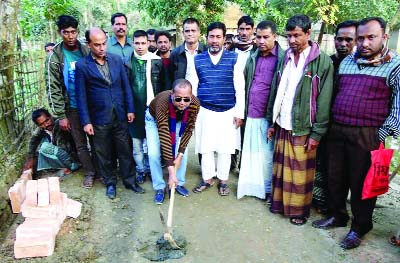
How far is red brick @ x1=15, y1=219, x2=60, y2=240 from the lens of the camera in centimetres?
296

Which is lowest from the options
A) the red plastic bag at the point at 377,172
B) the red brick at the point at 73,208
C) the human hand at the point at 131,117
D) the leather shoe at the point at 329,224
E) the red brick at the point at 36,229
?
the leather shoe at the point at 329,224

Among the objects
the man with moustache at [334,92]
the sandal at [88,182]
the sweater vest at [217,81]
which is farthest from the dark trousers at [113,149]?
the man with moustache at [334,92]

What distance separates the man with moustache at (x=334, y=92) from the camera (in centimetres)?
351

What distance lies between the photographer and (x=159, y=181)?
4055 mm

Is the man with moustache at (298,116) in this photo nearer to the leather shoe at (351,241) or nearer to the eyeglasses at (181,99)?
the leather shoe at (351,241)

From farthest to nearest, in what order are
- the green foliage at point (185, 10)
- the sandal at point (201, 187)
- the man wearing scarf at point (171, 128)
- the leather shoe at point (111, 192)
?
the green foliage at point (185, 10) → the sandal at point (201, 187) → the leather shoe at point (111, 192) → the man wearing scarf at point (171, 128)

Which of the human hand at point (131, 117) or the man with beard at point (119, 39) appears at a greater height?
the man with beard at point (119, 39)

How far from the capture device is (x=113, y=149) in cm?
429

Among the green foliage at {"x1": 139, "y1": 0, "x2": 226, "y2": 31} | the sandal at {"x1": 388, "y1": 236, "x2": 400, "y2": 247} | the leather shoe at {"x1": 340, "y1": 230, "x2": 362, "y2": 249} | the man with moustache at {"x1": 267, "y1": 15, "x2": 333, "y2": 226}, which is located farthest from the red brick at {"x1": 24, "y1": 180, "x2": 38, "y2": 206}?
the green foliage at {"x1": 139, "y1": 0, "x2": 226, "y2": 31}

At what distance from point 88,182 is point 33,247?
144 centimetres

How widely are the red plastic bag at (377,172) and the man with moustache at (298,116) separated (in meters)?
0.54

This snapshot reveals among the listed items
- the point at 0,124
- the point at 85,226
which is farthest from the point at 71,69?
the point at 85,226

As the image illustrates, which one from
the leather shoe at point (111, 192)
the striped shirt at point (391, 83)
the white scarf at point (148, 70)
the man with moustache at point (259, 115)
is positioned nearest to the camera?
the striped shirt at point (391, 83)

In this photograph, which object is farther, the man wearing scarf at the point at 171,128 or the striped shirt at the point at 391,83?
the man wearing scarf at the point at 171,128
